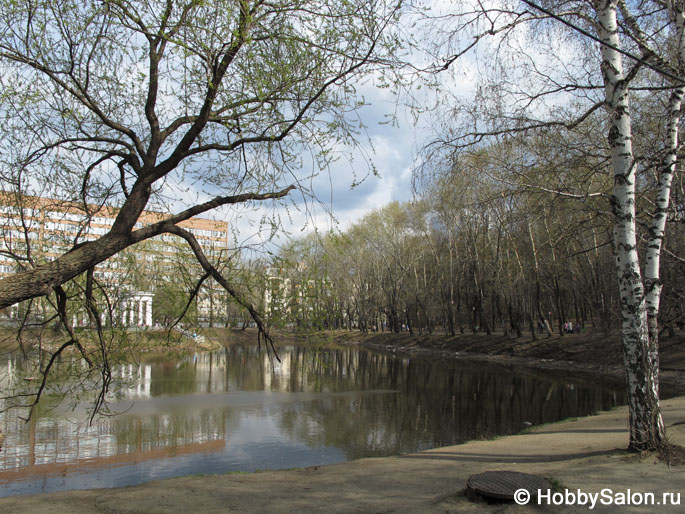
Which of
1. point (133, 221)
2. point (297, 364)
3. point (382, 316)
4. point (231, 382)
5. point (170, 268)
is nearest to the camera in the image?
point (133, 221)

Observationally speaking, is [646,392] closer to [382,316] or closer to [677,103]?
[677,103]

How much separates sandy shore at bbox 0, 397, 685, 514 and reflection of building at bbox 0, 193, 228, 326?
2.85m

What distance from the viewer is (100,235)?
8.38 metres

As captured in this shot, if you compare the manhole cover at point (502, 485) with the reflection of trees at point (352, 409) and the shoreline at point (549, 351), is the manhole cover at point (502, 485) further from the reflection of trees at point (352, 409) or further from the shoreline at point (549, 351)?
the reflection of trees at point (352, 409)

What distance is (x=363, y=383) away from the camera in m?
24.6

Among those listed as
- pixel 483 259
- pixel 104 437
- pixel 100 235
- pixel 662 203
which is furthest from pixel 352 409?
pixel 483 259

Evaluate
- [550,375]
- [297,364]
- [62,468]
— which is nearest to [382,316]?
[297,364]

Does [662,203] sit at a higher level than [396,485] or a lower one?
higher

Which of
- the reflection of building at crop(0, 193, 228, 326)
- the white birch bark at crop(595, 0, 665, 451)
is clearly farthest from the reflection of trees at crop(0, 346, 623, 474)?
the white birch bark at crop(595, 0, 665, 451)

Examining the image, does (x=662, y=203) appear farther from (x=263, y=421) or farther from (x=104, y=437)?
(x=104, y=437)

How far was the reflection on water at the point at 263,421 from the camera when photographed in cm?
1125

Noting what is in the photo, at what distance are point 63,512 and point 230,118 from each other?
5398mm

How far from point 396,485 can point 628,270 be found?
4489mm

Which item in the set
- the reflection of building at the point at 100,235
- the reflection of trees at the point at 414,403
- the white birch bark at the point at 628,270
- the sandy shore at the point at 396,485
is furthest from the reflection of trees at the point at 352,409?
the white birch bark at the point at 628,270
